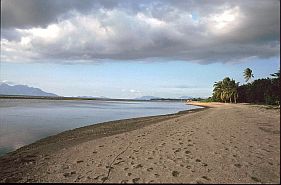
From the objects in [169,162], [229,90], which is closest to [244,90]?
[229,90]

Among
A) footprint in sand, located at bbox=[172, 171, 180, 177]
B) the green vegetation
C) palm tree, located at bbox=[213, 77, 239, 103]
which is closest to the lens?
footprint in sand, located at bbox=[172, 171, 180, 177]

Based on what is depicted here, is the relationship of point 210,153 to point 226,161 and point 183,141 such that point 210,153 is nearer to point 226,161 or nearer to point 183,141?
point 226,161

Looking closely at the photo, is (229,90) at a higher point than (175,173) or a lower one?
higher

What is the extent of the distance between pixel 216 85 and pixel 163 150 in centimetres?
11240

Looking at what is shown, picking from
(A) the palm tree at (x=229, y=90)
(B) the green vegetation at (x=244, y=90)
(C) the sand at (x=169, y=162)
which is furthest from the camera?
(A) the palm tree at (x=229, y=90)

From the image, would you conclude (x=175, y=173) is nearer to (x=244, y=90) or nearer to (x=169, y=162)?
(x=169, y=162)

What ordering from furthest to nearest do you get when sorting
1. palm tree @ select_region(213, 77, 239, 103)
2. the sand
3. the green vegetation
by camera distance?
1. palm tree @ select_region(213, 77, 239, 103)
2. the green vegetation
3. the sand

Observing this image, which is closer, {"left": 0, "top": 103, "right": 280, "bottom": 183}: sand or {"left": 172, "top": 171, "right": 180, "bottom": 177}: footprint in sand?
{"left": 0, "top": 103, "right": 280, "bottom": 183}: sand

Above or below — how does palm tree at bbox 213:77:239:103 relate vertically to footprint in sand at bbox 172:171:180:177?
above

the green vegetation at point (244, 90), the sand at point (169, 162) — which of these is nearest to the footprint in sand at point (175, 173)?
the sand at point (169, 162)

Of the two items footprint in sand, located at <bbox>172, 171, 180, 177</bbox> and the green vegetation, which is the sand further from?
the green vegetation

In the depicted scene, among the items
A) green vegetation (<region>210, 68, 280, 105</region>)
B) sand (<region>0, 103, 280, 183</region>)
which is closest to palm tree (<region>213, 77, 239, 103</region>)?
green vegetation (<region>210, 68, 280, 105</region>)

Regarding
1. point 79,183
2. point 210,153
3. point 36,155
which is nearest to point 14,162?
point 36,155

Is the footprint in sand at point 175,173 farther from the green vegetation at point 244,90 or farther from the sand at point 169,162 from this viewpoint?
the green vegetation at point 244,90
